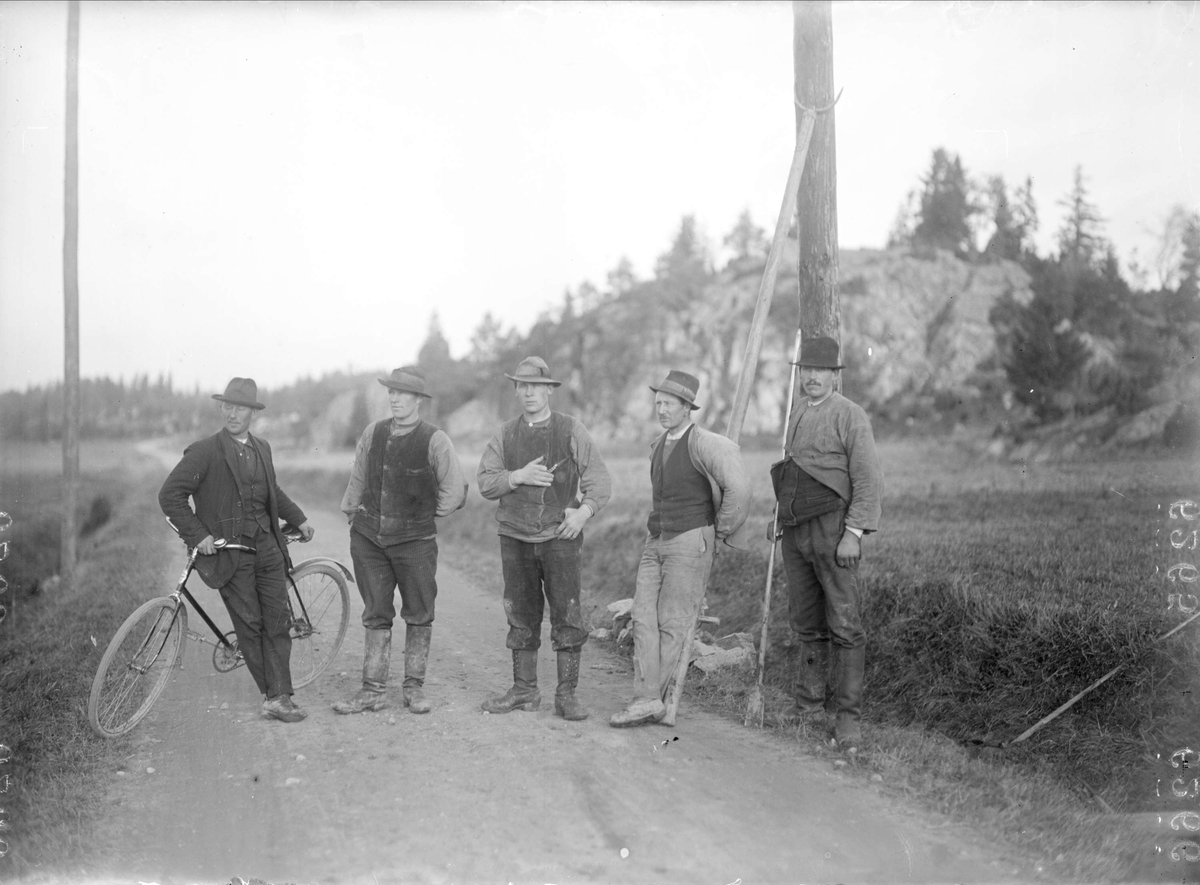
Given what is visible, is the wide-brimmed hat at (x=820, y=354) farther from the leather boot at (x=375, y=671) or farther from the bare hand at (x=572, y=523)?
the leather boot at (x=375, y=671)

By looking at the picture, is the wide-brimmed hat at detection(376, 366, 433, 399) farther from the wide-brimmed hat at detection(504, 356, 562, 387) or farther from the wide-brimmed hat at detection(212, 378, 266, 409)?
the wide-brimmed hat at detection(212, 378, 266, 409)

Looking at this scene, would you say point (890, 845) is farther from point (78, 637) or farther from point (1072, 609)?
point (78, 637)

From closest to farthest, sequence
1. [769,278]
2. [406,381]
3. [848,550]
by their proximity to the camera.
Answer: [848,550]
[406,381]
[769,278]

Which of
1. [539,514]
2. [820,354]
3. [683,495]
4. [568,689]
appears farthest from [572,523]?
[820,354]

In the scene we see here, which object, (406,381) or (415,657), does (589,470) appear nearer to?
(406,381)

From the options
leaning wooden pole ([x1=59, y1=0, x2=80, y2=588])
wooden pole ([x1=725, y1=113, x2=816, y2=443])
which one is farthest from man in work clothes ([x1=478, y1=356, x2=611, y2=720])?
leaning wooden pole ([x1=59, y1=0, x2=80, y2=588])

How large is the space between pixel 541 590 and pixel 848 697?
2.11m

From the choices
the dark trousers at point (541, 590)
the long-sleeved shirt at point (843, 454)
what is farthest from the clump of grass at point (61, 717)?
the long-sleeved shirt at point (843, 454)

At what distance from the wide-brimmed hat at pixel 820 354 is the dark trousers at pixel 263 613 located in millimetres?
3816

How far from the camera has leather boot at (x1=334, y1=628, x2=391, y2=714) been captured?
19.1 ft

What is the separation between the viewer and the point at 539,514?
18.9 ft

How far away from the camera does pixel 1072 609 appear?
567 cm

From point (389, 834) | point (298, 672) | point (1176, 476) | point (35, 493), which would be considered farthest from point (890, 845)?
point (35, 493)

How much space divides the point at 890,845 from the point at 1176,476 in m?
10.7
